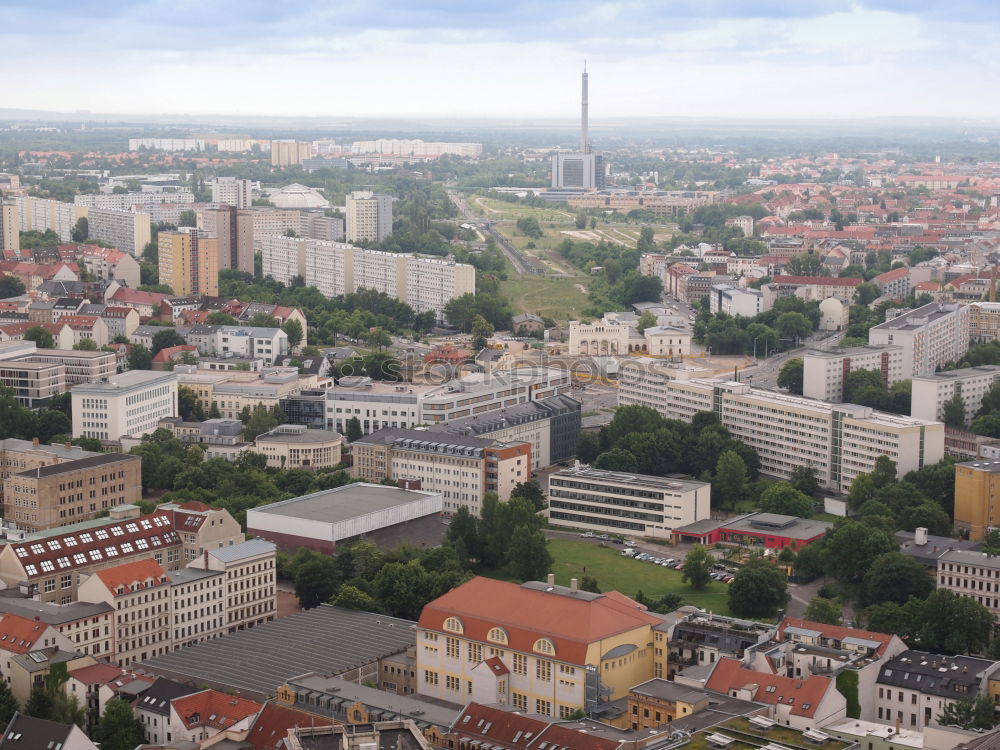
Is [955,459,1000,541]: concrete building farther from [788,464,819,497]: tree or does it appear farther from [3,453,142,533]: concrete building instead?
[3,453,142,533]: concrete building

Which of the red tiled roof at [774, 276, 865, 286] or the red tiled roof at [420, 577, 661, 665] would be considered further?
the red tiled roof at [774, 276, 865, 286]

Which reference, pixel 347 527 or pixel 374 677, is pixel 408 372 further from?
pixel 374 677

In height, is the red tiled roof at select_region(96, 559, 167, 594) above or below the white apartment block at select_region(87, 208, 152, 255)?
below

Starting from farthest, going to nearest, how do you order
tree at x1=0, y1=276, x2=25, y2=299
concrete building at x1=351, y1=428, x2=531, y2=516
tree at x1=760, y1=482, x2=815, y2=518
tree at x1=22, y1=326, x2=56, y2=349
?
1. tree at x1=0, y1=276, x2=25, y2=299
2. tree at x1=22, y1=326, x2=56, y2=349
3. concrete building at x1=351, y1=428, x2=531, y2=516
4. tree at x1=760, y1=482, x2=815, y2=518

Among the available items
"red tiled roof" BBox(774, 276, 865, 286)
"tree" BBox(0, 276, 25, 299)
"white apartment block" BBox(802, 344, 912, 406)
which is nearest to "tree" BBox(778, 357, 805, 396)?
"white apartment block" BBox(802, 344, 912, 406)

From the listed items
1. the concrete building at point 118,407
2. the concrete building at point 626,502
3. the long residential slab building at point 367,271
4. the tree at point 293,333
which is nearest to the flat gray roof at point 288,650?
the concrete building at point 626,502

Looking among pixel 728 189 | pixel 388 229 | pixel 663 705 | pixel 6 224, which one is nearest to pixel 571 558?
pixel 663 705

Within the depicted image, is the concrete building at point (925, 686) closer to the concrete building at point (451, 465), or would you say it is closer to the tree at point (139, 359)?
the concrete building at point (451, 465)
